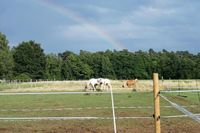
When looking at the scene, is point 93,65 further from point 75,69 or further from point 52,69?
point 52,69

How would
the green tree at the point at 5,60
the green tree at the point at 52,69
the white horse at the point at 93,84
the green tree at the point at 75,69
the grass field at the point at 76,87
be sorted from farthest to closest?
the green tree at the point at 75,69 → the green tree at the point at 52,69 → the green tree at the point at 5,60 → the grass field at the point at 76,87 → the white horse at the point at 93,84

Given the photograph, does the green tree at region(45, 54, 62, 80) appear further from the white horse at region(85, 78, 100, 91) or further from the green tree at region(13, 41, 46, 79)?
the white horse at region(85, 78, 100, 91)

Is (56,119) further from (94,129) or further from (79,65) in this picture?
(79,65)

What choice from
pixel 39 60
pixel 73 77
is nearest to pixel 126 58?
pixel 73 77

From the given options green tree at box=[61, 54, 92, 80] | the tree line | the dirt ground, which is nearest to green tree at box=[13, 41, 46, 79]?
the tree line

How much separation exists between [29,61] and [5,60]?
2284cm

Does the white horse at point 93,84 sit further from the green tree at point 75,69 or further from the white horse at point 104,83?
the green tree at point 75,69

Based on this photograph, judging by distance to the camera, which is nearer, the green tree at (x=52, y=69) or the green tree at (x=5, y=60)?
the green tree at (x=5, y=60)

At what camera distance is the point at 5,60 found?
103625 millimetres

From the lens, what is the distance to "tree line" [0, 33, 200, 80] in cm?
12556

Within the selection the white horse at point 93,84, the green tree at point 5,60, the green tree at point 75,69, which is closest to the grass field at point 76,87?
the white horse at point 93,84

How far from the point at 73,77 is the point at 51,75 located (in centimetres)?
724

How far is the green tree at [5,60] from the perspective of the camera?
102 meters

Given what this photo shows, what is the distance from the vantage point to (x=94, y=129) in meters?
15.7
